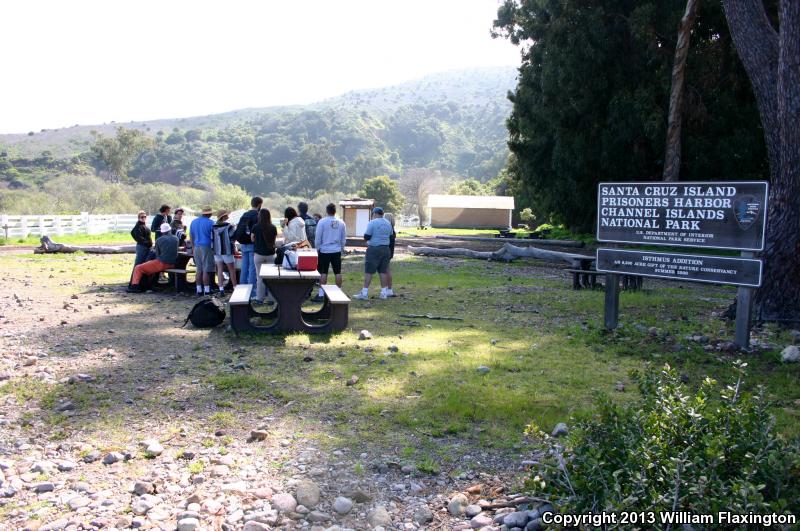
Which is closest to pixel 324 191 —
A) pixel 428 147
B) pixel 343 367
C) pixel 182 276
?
pixel 428 147

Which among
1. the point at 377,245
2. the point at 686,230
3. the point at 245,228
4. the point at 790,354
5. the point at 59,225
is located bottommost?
the point at 790,354

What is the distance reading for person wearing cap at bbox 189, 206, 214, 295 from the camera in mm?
12648

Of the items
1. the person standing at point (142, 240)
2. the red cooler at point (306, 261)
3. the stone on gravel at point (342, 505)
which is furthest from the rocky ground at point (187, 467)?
the person standing at point (142, 240)

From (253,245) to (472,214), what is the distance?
5435 cm

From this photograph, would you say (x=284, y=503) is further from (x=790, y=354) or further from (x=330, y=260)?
(x=330, y=260)

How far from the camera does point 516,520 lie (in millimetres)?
3756

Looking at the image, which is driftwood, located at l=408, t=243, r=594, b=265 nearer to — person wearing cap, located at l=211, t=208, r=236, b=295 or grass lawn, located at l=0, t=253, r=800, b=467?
grass lawn, located at l=0, t=253, r=800, b=467

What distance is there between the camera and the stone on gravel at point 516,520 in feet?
12.3

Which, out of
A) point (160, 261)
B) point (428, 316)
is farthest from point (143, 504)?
point (160, 261)

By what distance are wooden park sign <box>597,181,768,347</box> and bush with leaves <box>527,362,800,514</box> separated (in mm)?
4509

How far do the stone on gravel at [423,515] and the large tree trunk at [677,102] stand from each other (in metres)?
18.1

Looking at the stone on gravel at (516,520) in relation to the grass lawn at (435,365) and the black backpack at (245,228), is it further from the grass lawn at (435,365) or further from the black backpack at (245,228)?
the black backpack at (245,228)

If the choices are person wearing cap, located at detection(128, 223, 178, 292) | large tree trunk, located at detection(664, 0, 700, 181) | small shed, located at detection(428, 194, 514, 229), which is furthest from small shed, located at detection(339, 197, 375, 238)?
small shed, located at detection(428, 194, 514, 229)

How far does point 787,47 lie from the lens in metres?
9.39
